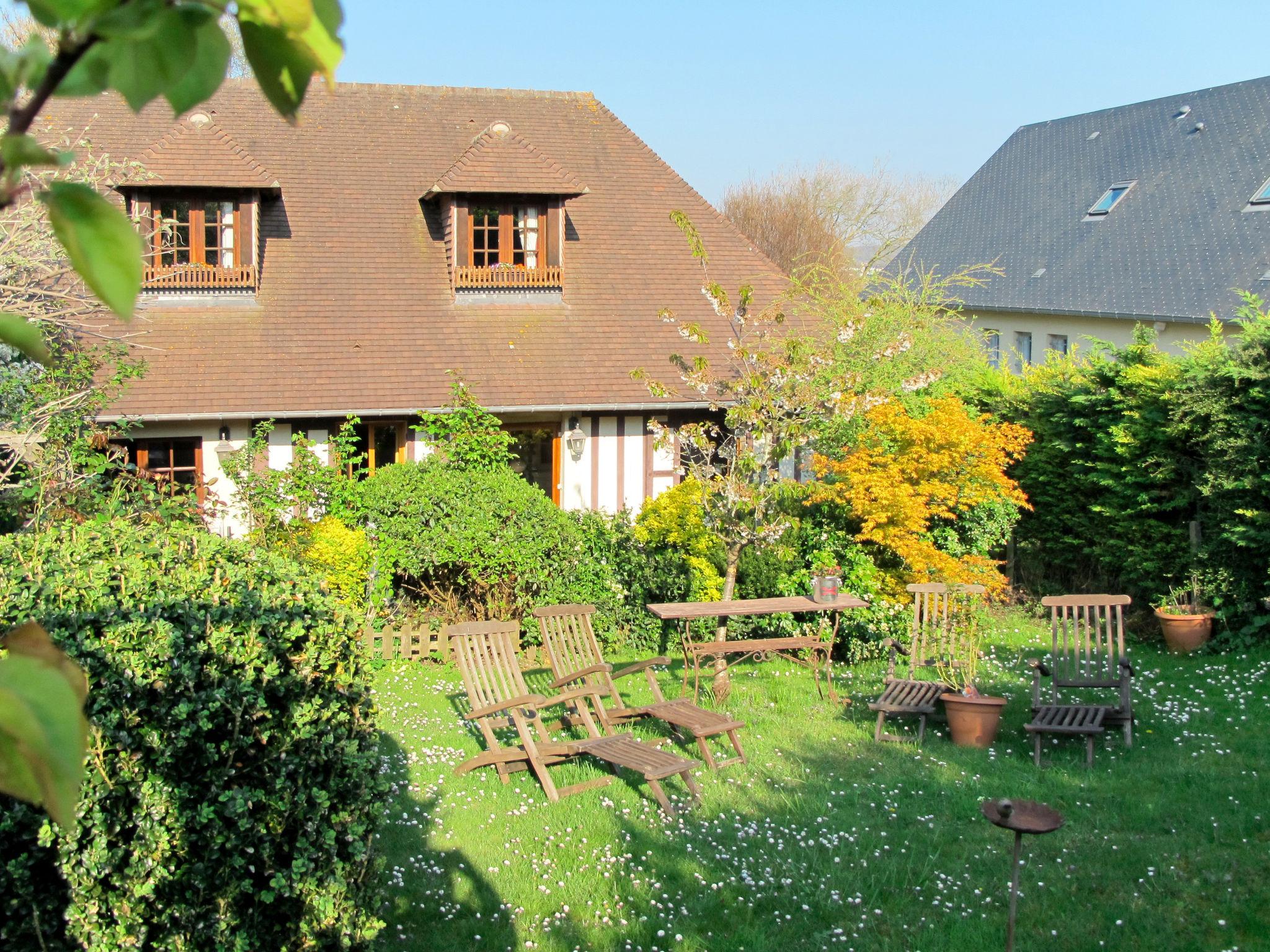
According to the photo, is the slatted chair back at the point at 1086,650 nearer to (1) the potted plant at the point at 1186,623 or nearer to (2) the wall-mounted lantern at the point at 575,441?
(1) the potted plant at the point at 1186,623

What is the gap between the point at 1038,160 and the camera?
3219cm

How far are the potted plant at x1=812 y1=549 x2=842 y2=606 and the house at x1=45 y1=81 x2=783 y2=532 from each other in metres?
2.80

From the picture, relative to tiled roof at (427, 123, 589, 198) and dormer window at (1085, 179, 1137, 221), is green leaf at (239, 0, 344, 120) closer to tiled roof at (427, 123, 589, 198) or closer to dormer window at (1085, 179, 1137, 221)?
tiled roof at (427, 123, 589, 198)

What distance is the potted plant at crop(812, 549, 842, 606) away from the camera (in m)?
10.9

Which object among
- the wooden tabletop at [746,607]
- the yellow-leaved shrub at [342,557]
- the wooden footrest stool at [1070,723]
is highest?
the yellow-leaved shrub at [342,557]

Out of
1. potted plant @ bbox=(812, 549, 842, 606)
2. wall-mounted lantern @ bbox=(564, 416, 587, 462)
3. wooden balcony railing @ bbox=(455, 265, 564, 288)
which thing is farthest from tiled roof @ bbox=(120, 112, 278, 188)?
potted plant @ bbox=(812, 549, 842, 606)

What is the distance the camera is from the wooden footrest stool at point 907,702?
29.9 ft

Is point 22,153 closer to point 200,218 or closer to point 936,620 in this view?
point 936,620

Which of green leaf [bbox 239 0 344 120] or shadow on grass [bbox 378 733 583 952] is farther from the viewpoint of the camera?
shadow on grass [bbox 378 733 583 952]

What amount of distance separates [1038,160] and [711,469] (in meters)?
25.9

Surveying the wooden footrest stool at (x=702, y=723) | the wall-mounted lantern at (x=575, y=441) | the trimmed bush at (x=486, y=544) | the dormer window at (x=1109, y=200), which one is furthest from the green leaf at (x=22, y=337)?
the dormer window at (x=1109, y=200)

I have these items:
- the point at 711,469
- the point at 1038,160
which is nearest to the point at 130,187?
the point at 711,469

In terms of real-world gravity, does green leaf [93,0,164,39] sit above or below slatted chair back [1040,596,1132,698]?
above

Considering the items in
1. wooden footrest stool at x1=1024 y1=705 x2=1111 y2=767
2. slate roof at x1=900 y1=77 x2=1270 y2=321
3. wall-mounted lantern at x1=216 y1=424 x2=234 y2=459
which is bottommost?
wooden footrest stool at x1=1024 y1=705 x2=1111 y2=767
